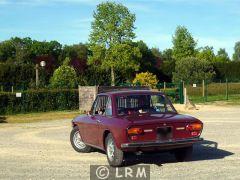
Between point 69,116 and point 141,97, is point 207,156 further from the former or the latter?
point 69,116

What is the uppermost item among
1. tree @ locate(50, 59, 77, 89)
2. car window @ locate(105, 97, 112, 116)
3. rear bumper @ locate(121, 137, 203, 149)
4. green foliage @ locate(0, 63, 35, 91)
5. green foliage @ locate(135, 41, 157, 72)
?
green foliage @ locate(135, 41, 157, 72)

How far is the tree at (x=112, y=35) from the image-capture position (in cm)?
6081

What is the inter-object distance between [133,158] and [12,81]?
48.8m

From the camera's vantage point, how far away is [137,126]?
9.81 m

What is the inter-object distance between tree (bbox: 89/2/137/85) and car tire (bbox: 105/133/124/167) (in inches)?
1969

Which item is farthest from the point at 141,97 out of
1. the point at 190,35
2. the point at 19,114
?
the point at 190,35

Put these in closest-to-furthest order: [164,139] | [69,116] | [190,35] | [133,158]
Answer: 1. [164,139]
2. [133,158]
3. [69,116]
4. [190,35]

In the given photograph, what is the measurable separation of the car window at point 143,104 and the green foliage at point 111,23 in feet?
165

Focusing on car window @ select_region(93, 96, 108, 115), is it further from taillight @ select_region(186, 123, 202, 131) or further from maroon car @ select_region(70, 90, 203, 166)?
taillight @ select_region(186, 123, 202, 131)

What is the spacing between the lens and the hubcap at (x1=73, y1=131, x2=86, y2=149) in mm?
12906

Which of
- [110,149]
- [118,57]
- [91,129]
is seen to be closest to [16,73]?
[118,57]

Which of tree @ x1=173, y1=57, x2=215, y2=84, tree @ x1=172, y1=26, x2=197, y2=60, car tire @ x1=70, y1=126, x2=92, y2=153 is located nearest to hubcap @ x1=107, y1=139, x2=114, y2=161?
car tire @ x1=70, y1=126, x2=92, y2=153

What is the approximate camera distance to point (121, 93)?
11328 millimetres

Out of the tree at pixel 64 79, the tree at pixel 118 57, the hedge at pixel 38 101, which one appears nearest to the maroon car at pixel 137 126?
the hedge at pixel 38 101
